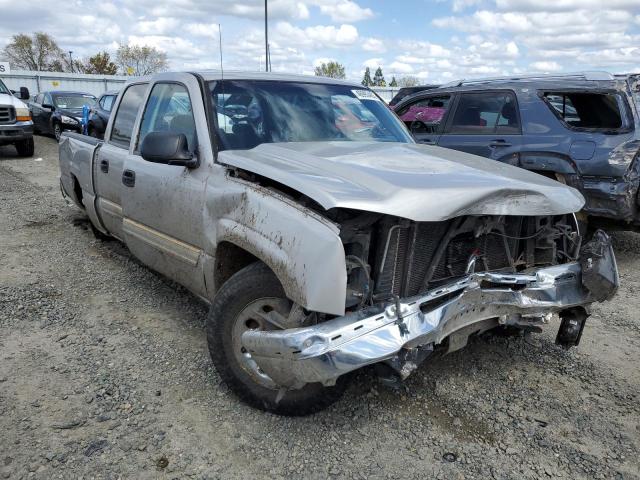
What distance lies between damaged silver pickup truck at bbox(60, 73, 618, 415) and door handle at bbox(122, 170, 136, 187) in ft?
0.20

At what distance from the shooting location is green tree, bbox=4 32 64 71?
2090 inches

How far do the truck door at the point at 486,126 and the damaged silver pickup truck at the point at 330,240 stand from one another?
8.93ft

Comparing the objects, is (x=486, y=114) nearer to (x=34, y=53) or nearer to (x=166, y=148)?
(x=166, y=148)

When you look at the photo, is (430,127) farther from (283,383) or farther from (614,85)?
(283,383)

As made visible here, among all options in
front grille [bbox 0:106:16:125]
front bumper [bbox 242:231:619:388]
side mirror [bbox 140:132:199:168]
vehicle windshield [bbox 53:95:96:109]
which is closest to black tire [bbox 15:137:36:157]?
front grille [bbox 0:106:16:125]

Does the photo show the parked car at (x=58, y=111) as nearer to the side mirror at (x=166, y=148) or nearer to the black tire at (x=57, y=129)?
the black tire at (x=57, y=129)

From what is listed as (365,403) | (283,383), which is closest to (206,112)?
(283,383)

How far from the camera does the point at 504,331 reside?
3.73m

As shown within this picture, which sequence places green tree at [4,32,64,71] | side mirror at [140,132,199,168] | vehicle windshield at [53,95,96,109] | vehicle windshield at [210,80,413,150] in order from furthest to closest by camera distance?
green tree at [4,32,64,71], vehicle windshield at [53,95,96,109], vehicle windshield at [210,80,413,150], side mirror at [140,132,199,168]

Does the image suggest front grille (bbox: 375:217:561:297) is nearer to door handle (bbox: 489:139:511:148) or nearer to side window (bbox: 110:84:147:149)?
side window (bbox: 110:84:147:149)

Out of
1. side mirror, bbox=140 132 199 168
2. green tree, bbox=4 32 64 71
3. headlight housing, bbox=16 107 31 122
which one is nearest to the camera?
side mirror, bbox=140 132 199 168

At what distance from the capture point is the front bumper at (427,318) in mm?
2291

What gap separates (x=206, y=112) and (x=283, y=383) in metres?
1.85

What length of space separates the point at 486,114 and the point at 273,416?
16.0 ft
